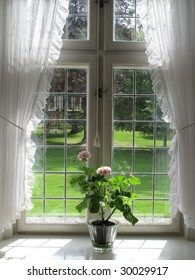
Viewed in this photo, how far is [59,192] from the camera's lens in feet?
8.66

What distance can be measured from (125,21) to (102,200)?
1.13m

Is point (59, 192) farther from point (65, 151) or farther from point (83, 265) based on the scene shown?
point (83, 265)

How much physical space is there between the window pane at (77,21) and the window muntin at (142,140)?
1.02ft

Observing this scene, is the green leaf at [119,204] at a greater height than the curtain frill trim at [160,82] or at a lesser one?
lesser

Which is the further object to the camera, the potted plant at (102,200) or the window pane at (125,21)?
the window pane at (125,21)

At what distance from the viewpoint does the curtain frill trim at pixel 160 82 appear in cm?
242

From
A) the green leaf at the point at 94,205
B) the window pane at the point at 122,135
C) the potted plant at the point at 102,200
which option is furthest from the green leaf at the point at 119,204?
the window pane at the point at 122,135

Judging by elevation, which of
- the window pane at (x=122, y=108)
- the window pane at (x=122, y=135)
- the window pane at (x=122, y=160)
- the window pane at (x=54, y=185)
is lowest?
the window pane at (x=54, y=185)

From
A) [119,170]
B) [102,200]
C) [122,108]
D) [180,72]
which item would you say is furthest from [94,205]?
[180,72]

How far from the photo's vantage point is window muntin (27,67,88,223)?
2.61 m

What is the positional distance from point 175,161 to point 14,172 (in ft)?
3.12

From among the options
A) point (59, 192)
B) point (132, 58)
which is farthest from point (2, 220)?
point (132, 58)

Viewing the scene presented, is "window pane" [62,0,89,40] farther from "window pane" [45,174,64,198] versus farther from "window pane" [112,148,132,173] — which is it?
"window pane" [45,174,64,198]

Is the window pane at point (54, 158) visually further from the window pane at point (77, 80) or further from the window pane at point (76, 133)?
the window pane at point (77, 80)
